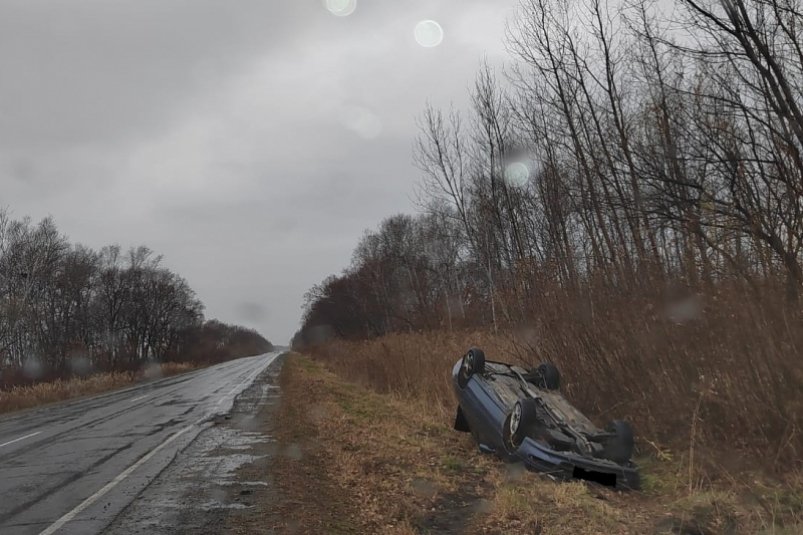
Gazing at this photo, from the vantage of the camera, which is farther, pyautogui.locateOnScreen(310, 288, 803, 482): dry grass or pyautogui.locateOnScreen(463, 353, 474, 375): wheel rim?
pyautogui.locateOnScreen(463, 353, 474, 375): wheel rim

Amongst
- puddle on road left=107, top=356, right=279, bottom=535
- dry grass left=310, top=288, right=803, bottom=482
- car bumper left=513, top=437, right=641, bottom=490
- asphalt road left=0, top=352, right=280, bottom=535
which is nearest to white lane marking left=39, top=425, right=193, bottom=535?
asphalt road left=0, top=352, right=280, bottom=535

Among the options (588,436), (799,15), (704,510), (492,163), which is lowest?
(704,510)

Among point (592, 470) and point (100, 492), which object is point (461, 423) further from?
point (100, 492)

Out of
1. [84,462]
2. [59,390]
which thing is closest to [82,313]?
[59,390]

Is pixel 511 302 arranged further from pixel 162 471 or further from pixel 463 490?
pixel 162 471

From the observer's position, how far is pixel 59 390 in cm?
2916

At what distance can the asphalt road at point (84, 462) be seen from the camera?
602 cm

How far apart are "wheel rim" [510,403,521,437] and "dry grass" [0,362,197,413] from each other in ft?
80.6

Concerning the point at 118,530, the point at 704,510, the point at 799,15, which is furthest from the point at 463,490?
the point at 799,15

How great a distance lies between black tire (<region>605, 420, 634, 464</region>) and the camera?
20.9 ft

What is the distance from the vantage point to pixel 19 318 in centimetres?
Result: 4872

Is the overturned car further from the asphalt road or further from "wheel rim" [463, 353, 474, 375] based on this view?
the asphalt road

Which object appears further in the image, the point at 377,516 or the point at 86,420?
the point at 86,420

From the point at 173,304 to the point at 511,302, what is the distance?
80.6 m
